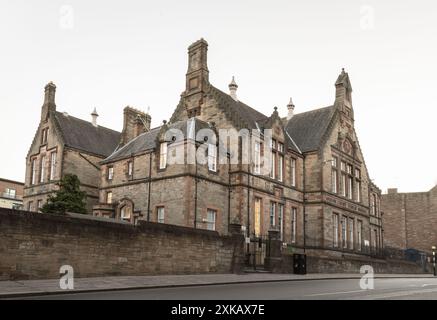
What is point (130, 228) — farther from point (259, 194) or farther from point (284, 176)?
point (284, 176)

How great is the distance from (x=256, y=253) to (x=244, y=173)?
551 cm

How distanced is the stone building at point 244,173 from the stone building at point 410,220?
1576 cm

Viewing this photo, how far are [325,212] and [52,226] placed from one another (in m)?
25.0

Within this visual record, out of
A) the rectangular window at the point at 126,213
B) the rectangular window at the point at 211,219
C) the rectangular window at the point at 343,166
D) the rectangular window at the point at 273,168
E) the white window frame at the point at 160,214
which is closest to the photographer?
the rectangular window at the point at 211,219

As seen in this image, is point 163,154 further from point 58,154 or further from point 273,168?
point 58,154

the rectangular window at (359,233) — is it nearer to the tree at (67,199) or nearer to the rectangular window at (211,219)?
the rectangular window at (211,219)

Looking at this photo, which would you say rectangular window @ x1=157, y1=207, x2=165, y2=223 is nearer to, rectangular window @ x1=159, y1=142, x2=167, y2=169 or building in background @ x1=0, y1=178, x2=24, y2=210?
rectangular window @ x1=159, y1=142, x2=167, y2=169

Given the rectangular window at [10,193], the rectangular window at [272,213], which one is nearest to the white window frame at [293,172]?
the rectangular window at [272,213]

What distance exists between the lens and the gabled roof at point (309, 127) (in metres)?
39.2

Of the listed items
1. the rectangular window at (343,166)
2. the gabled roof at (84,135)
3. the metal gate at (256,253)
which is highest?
the gabled roof at (84,135)

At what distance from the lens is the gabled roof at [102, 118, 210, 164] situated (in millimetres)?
30975

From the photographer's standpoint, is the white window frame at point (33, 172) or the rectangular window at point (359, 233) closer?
the white window frame at point (33, 172)

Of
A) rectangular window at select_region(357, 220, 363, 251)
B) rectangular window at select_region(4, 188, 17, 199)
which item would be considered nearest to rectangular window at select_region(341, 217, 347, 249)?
rectangular window at select_region(357, 220, 363, 251)
